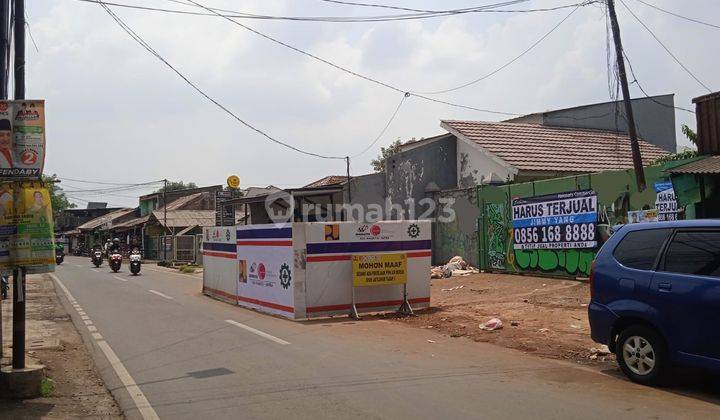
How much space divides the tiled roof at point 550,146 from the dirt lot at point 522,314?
20.9 ft

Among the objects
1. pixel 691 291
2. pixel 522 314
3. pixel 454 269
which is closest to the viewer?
pixel 691 291

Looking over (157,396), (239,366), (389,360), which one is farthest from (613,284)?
(157,396)

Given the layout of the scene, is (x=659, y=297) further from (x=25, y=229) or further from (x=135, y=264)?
(x=135, y=264)

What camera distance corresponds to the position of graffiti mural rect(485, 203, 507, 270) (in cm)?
2012

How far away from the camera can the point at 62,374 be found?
8172 millimetres

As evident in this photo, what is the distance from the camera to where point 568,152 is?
84.6 ft

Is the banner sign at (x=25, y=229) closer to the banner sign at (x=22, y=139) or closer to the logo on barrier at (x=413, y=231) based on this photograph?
the banner sign at (x=22, y=139)

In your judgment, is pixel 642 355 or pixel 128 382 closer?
pixel 642 355

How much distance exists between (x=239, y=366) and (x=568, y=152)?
20.8m

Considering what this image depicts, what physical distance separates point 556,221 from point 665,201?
3.69 m

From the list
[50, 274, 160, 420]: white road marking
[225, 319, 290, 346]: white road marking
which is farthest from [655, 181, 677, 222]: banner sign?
[50, 274, 160, 420]: white road marking

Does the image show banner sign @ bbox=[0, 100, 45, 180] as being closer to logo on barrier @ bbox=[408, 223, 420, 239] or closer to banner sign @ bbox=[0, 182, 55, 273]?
banner sign @ bbox=[0, 182, 55, 273]

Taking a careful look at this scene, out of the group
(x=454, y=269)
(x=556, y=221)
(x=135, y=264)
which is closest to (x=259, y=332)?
(x=556, y=221)

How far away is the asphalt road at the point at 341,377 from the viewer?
6.09 m
